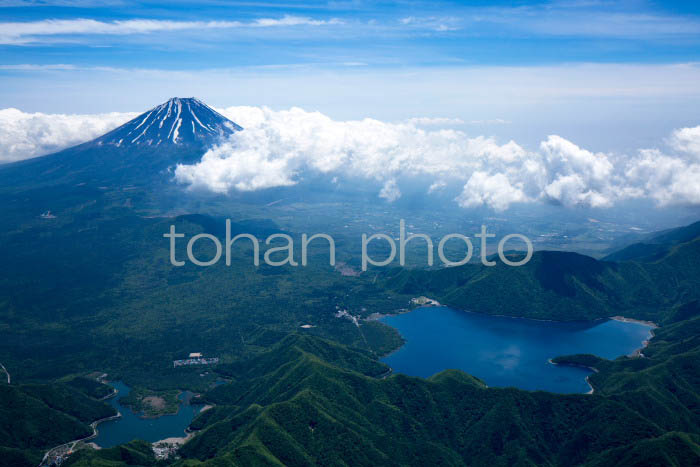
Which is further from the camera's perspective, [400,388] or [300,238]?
[300,238]

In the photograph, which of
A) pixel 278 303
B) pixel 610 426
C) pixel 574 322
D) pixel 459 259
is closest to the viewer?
pixel 610 426

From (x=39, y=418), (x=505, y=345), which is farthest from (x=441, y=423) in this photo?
(x=39, y=418)

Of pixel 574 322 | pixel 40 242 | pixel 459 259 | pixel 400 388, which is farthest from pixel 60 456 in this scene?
pixel 459 259

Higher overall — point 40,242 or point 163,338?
point 40,242

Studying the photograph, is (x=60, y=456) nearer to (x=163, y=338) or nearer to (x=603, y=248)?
(x=163, y=338)

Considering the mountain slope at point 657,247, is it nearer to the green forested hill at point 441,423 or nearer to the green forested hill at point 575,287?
the green forested hill at point 575,287

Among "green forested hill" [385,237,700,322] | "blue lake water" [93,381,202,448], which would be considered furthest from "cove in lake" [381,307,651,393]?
"blue lake water" [93,381,202,448]

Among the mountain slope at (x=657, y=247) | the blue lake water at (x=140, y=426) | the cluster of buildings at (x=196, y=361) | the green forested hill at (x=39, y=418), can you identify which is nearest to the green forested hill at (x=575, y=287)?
the mountain slope at (x=657, y=247)
